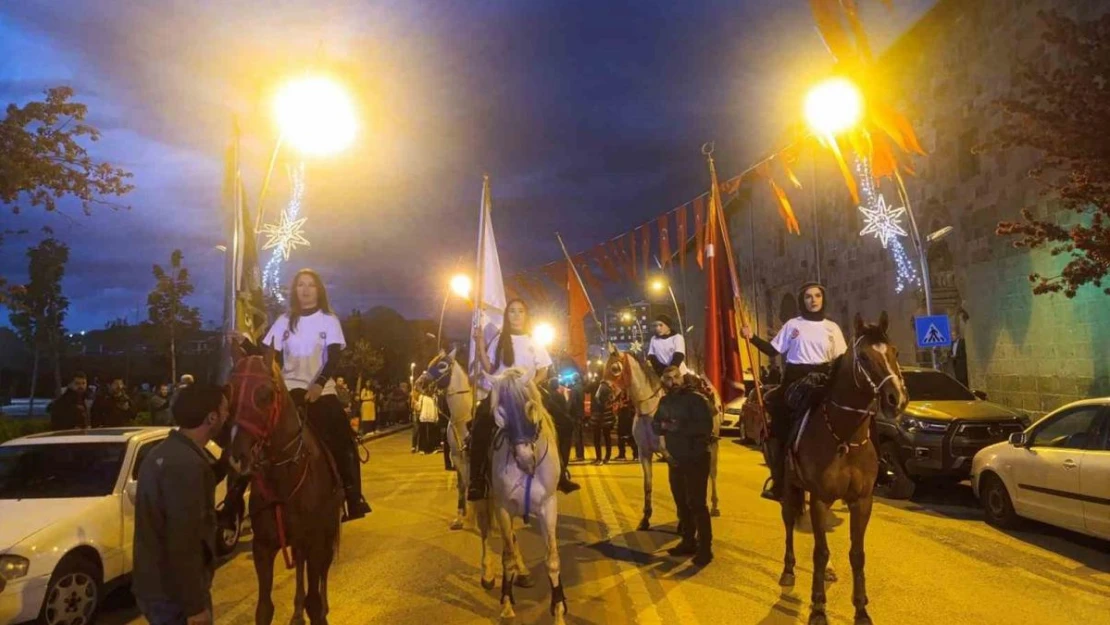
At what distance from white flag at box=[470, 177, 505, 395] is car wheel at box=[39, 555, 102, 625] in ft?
12.1

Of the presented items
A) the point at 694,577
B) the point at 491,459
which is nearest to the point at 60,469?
the point at 491,459

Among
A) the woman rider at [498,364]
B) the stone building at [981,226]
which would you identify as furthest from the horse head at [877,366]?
the stone building at [981,226]

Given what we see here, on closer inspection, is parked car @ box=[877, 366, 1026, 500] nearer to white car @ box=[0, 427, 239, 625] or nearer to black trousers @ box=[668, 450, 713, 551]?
black trousers @ box=[668, 450, 713, 551]

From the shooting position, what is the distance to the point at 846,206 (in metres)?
29.5

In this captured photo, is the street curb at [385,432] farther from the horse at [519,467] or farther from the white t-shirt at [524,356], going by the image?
the horse at [519,467]

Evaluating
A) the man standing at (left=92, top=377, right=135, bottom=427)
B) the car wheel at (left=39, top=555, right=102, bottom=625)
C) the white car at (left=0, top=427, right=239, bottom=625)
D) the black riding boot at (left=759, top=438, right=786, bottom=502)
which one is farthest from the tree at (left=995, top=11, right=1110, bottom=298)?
the man standing at (left=92, top=377, right=135, bottom=427)

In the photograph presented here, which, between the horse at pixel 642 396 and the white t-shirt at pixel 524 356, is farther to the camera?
the horse at pixel 642 396

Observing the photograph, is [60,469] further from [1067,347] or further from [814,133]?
[1067,347]

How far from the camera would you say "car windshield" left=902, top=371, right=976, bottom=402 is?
12719mm

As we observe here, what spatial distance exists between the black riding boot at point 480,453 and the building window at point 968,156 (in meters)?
19.5

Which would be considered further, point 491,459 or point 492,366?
point 492,366

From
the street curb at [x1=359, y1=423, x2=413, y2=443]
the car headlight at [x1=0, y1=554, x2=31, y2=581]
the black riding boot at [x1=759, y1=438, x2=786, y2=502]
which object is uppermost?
the black riding boot at [x1=759, y1=438, x2=786, y2=502]

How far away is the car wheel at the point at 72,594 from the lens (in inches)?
228

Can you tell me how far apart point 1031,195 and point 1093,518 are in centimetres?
1335
